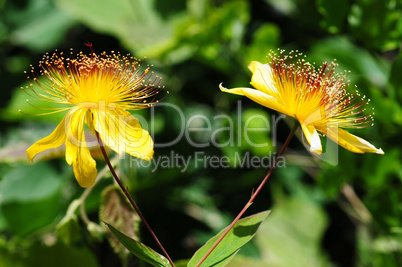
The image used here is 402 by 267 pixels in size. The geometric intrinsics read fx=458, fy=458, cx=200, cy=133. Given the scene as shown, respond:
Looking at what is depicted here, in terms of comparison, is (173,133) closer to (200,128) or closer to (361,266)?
(200,128)

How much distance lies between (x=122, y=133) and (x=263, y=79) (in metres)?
0.29

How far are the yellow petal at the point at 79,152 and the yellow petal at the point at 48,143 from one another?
15 mm

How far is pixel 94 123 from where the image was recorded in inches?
32.5

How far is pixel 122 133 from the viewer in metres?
0.84

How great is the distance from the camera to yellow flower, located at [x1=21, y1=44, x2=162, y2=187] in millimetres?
783

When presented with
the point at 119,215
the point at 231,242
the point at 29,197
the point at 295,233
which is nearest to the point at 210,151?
the point at 295,233

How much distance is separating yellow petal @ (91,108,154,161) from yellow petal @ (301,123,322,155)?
27 centimetres

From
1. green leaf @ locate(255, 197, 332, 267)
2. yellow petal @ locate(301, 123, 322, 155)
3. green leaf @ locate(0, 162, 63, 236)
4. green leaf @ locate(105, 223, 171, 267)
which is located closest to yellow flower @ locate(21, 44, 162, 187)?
green leaf @ locate(105, 223, 171, 267)

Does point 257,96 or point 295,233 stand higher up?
point 257,96

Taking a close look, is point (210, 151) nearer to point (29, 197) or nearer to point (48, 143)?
point (29, 197)

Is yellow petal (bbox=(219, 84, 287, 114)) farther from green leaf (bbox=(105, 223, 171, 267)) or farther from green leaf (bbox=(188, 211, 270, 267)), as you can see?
green leaf (bbox=(105, 223, 171, 267))

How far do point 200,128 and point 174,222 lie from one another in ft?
1.21

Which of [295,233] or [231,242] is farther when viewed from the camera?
[295,233]

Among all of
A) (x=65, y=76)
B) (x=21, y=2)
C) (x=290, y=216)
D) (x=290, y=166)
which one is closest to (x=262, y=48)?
(x=290, y=166)
